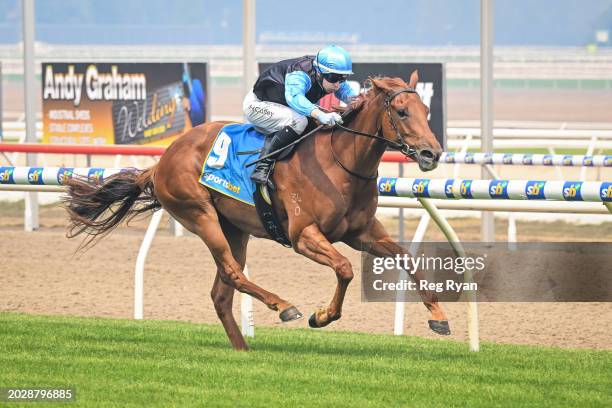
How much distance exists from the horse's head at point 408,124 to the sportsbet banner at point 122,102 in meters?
6.81

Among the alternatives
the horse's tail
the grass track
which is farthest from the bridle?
the horse's tail

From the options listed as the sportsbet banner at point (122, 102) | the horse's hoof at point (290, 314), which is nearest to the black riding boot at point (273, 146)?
the horse's hoof at point (290, 314)

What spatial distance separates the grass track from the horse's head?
3.19 feet

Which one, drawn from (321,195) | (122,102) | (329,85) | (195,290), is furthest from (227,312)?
(122,102)

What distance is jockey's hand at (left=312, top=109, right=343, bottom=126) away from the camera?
6.05 m

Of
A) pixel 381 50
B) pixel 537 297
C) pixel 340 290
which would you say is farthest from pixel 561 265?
pixel 381 50

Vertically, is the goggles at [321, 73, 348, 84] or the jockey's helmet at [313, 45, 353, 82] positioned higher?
the jockey's helmet at [313, 45, 353, 82]

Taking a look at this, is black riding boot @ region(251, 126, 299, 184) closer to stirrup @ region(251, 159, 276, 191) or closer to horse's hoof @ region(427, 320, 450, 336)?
stirrup @ region(251, 159, 276, 191)

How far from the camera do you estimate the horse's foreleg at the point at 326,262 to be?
5.82 metres

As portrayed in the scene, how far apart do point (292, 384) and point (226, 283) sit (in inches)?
53.4

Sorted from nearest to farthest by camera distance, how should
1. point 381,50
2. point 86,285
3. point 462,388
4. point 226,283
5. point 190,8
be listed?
1. point 462,388
2. point 226,283
3. point 86,285
4. point 381,50
5. point 190,8

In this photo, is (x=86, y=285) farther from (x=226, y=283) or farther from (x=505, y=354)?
(x=505, y=354)

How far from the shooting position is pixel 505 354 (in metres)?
6.10

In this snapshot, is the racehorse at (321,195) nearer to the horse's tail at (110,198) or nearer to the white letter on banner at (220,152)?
the white letter on banner at (220,152)
